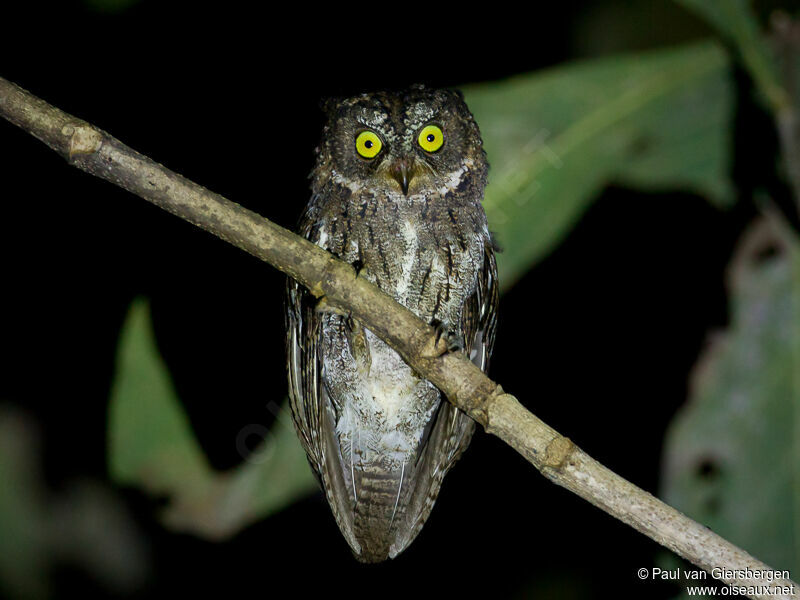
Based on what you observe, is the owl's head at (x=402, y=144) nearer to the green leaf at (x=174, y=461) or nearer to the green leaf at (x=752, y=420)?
the green leaf at (x=174, y=461)

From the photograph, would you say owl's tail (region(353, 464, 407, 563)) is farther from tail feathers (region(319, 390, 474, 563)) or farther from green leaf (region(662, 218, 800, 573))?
green leaf (region(662, 218, 800, 573))

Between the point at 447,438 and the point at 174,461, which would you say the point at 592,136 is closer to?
the point at 447,438

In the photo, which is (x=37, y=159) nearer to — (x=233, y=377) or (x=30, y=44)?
(x=30, y=44)

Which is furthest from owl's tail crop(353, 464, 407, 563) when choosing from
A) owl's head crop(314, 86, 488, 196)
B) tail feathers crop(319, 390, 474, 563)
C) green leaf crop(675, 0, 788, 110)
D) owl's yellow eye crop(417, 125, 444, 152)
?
green leaf crop(675, 0, 788, 110)

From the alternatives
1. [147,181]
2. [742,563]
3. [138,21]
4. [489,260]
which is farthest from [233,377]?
[742,563]

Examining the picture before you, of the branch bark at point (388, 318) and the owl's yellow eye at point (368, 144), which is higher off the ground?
the owl's yellow eye at point (368, 144)

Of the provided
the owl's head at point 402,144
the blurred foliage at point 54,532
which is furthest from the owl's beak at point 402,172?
the blurred foliage at point 54,532

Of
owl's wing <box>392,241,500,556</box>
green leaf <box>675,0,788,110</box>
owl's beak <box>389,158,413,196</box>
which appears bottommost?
owl's wing <box>392,241,500,556</box>
